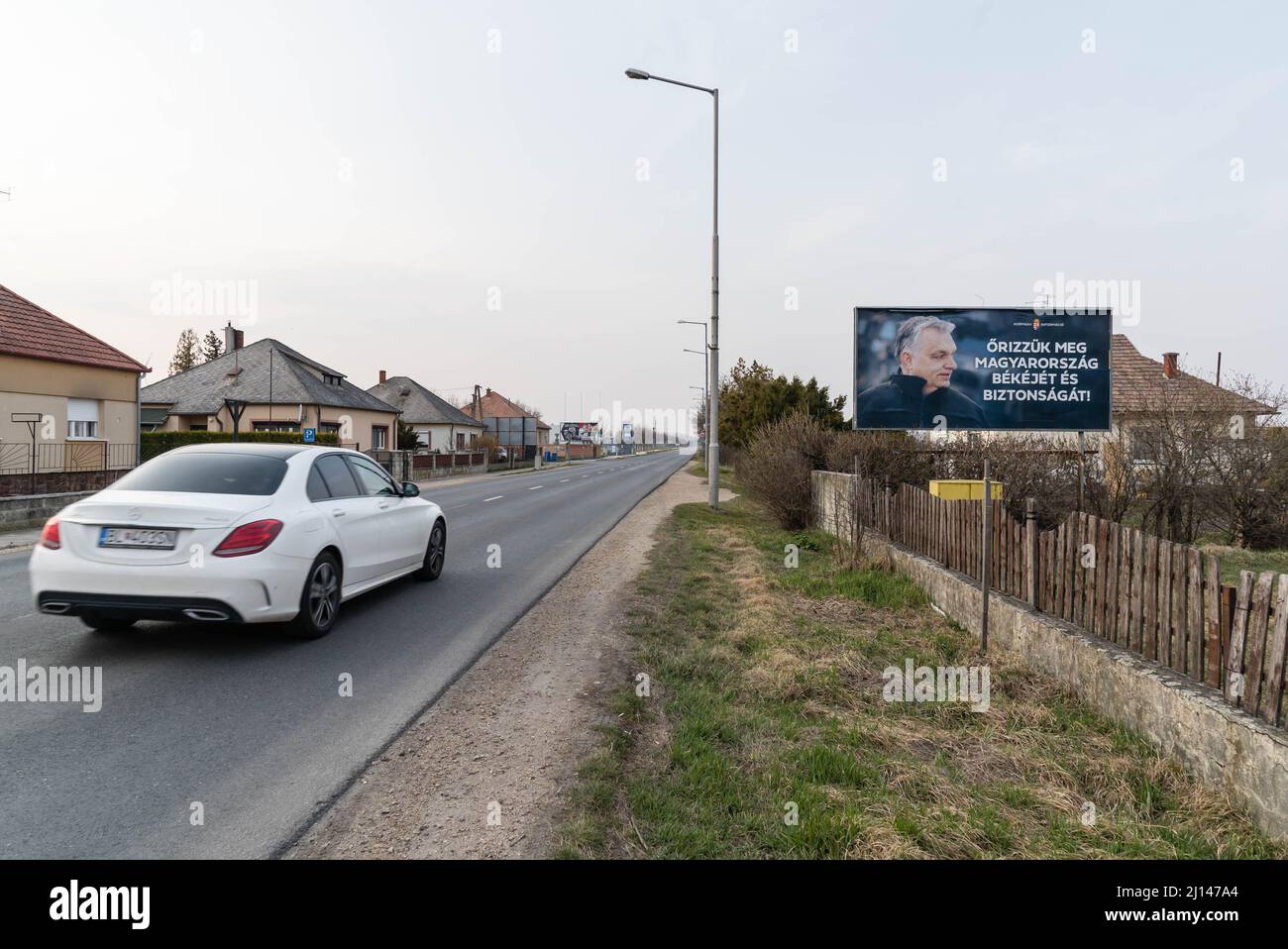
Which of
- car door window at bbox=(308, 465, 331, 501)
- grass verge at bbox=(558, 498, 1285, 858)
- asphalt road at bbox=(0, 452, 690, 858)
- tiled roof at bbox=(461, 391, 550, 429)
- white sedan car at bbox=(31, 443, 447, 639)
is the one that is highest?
tiled roof at bbox=(461, 391, 550, 429)

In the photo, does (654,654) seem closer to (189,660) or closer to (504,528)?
(189,660)

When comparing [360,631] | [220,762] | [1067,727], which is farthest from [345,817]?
[1067,727]

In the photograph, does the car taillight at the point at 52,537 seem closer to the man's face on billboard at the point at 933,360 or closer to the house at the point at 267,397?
the man's face on billboard at the point at 933,360

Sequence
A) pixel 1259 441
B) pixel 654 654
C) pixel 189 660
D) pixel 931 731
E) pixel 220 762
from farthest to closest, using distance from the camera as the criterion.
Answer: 1. pixel 1259 441
2. pixel 654 654
3. pixel 189 660
4. pixel 931 731
5. pixel 220 762

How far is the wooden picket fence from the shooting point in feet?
11.6

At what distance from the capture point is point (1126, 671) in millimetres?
4391

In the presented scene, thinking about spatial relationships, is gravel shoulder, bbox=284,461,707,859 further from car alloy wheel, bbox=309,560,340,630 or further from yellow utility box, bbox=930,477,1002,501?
yellow utility box, bbox=930,477,1002,501

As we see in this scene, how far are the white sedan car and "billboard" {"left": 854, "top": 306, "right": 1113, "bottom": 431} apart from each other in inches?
456

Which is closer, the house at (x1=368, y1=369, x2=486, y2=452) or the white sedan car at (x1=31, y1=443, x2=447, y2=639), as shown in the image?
the white sedan car at (x1=31, y1=443, x2=447, y2=639)

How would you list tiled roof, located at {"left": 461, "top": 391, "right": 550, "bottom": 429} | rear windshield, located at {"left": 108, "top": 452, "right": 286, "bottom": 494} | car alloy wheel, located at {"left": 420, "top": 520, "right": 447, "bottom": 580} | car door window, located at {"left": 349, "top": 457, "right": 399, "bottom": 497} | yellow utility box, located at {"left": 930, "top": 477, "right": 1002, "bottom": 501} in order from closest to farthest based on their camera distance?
rear windshield, located at {"left": 108, "top": 452, "right": 286, "bottom": 494}
car door window, located at {"left": 349, "top": 457, "right": 399, "bottom": 497}
car alloy wheel, located at {"left": 420, "top": 520, "right": 447, "bottom": 580}
yellow utility box, located at {"left": 930, "top": 477, "right": 1002, "bottom": 501}
tiled roof, located at {"left": 461, "top": 391, "right": 550, "bottom": 429}

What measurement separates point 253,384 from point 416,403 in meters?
25.6

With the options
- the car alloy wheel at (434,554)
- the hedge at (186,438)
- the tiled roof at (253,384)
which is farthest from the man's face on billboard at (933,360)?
the tiled roof at (253,384)

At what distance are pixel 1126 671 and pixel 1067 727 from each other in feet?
1.55

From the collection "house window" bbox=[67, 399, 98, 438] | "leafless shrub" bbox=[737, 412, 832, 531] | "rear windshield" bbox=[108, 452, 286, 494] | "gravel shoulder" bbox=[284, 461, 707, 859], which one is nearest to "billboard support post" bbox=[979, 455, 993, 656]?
"gravel shoulder" bbox=[284, 461, 707, 859]
